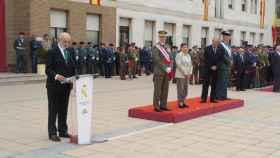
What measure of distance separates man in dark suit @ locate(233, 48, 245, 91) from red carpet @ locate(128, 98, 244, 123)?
21.5 feet

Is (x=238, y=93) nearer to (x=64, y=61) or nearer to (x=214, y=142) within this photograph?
(x=214, y=142)

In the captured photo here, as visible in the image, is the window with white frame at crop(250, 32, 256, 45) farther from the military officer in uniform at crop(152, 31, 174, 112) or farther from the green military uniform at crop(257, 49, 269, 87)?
the military officer in uniform at crop(152, 31, 174, 112)

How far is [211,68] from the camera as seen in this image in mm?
13023

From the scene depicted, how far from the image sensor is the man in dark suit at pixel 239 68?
19.4 meters

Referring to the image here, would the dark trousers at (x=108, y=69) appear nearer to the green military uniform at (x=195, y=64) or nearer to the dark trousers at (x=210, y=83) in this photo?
the green military uniform at (x=195, y=64)

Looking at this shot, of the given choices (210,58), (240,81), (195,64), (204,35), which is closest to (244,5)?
(204,35)

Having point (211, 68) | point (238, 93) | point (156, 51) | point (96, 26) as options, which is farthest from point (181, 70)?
point (96, 26)

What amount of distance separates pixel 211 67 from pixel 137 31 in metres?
16.6

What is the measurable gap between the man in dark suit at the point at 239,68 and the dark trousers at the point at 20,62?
9057 mm

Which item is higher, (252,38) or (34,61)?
(252,38)

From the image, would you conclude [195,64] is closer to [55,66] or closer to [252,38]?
[55,66]

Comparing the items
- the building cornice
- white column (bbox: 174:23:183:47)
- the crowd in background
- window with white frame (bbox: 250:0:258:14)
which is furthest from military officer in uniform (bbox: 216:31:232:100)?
window with white frame (bbox: 250:0:258:14)

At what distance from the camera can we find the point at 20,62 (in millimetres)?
20391

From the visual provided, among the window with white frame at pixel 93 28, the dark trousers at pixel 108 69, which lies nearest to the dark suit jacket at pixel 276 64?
the dark trousers at pixel 108 69
